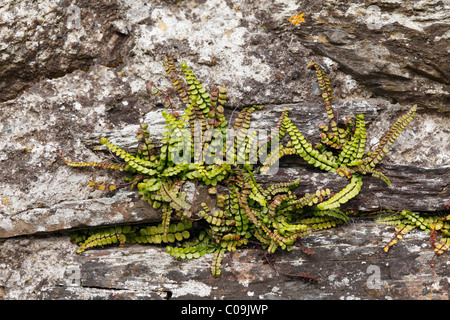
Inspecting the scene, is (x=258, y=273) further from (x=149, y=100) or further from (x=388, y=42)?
(x=388, y=42)

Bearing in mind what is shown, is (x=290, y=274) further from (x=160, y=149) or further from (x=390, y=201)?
(x=160, y=149)

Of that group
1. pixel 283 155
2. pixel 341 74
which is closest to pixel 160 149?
pixel 283 155

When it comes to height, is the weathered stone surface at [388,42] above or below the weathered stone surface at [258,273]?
above

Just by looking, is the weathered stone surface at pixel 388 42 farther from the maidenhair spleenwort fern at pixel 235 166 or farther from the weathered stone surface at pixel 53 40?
the weathered stone surface at pixel 53 40

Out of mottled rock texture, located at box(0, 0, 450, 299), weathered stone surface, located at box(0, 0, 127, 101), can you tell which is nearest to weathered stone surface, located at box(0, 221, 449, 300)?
mottled rock texture, located at box(0, 0, 450, 299)

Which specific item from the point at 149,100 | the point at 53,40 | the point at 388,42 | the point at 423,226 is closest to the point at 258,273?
the point at 423,226

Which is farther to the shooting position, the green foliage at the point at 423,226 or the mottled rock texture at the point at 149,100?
the mottled rock texture at the point at 149,100

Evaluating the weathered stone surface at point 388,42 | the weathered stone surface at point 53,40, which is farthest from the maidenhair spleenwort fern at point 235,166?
the weathered stone surface at point 53,40

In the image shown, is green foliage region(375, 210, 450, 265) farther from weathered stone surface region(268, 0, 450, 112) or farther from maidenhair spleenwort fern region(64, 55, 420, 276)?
weathered stone surface region(268, 0, 450, 112)
